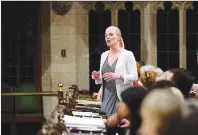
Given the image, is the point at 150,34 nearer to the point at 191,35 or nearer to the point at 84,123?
the point at 191,35

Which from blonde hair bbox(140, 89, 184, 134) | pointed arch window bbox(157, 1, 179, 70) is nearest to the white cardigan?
blonde hair bbox(140, 89, 184, 134)

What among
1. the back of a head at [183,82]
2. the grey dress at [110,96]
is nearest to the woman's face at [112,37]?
the grey dress at [110,96]

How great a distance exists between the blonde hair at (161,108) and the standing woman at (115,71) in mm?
2366

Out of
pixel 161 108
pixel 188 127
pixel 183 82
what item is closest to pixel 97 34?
pixel 183 82

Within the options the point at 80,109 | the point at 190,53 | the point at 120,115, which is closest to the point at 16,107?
the point at 190,53

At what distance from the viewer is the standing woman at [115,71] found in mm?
4840

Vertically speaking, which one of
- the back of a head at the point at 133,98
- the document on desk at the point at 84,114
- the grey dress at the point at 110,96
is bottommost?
the document on desk at the point at 84,114

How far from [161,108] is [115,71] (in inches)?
102

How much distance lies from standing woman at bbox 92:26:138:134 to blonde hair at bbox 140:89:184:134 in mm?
2366

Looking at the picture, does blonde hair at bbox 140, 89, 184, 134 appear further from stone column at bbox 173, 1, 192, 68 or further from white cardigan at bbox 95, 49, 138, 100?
stone column at bbox 173, 1, 192, 68

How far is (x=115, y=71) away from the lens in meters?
4.91

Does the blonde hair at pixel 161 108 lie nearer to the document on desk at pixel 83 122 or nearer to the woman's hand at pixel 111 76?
the document on desk at pixel 83 122

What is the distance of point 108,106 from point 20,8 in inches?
224

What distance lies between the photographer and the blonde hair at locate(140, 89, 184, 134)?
230 centimetres
